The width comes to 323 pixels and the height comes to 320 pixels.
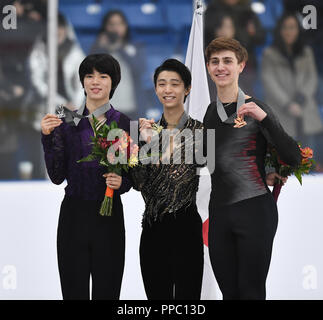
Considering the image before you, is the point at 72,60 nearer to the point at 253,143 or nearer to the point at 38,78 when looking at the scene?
the point at 38,78

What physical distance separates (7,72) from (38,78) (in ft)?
1.07

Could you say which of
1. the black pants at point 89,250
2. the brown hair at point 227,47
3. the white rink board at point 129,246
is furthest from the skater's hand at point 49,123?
Answer: the white rink board at point 129,246

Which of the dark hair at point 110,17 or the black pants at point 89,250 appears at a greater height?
the dark hair at point 110,17

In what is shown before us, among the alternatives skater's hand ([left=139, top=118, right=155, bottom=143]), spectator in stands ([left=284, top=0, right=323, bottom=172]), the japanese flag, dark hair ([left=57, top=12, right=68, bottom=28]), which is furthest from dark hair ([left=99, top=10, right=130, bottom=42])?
skater's hand ([left=139, top=118, right=155, bottom=143])

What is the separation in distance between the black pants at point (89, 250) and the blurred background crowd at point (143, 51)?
2.43 meters

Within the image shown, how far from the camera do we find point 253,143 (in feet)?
10.8

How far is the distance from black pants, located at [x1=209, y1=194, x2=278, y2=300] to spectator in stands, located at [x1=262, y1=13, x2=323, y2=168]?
2.63 metres

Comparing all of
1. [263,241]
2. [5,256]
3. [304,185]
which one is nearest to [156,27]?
[304,185]

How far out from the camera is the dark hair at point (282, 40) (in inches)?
232

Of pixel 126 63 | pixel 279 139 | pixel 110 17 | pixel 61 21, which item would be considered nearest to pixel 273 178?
pixel 279 139

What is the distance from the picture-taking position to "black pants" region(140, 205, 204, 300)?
3.34m

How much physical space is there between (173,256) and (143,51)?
3.09m

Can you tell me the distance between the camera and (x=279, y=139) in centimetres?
319

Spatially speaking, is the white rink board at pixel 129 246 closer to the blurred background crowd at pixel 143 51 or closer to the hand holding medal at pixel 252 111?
the blurred background crowd at pixel 143 51
